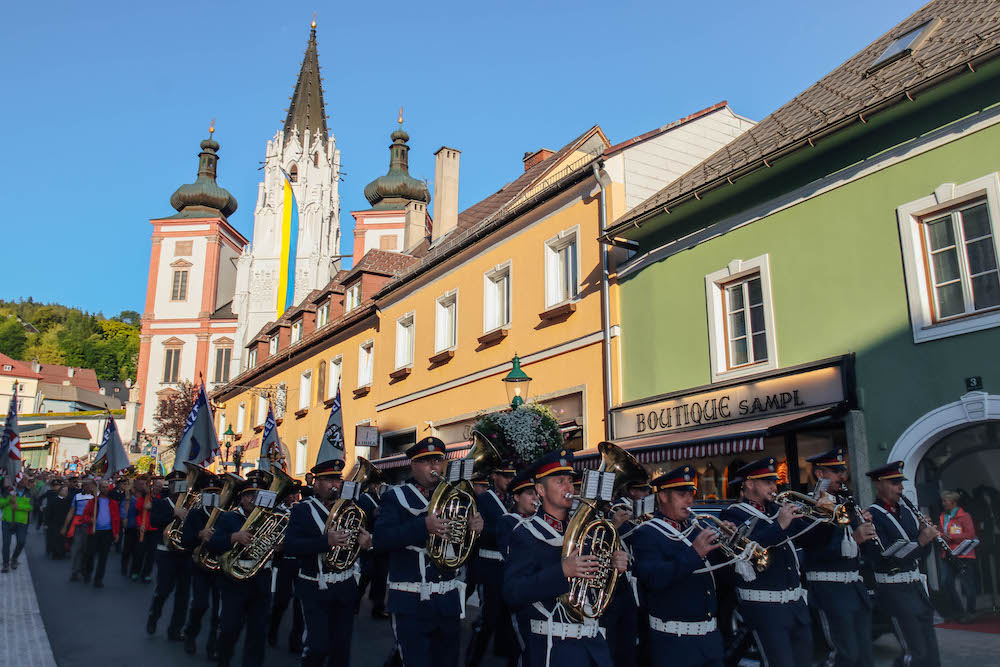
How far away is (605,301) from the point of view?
15.6 m

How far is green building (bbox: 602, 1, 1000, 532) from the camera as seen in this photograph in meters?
10.0

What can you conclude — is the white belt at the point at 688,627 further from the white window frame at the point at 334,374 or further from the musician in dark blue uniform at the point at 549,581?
the white window frame at the point at 334,374

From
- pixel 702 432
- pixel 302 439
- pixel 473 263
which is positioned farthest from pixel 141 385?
pixel 702 432

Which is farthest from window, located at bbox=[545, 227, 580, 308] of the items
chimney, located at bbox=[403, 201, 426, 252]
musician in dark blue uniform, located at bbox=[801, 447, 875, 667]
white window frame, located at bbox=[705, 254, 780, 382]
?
chimney, located at bbox=[403, 201, 426, 252]

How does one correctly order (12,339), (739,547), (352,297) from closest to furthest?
(739,547)
(352,297)
(12,339)

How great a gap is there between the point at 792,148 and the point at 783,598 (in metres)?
8.12

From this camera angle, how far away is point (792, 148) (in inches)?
469

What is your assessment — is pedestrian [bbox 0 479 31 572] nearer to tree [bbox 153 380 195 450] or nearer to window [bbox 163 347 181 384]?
tree [bbox 153 380 195 450]

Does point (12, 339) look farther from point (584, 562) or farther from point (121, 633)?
point (584, 562)

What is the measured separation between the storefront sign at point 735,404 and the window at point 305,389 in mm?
17855

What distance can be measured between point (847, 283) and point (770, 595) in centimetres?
685

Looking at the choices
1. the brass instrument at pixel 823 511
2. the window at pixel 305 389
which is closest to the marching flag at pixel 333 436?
the brass instrument at pixel 823 511

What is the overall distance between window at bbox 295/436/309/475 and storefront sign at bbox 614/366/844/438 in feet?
56.1

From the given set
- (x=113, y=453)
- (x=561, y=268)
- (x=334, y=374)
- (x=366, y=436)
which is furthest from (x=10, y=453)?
(x=561, y=268)
